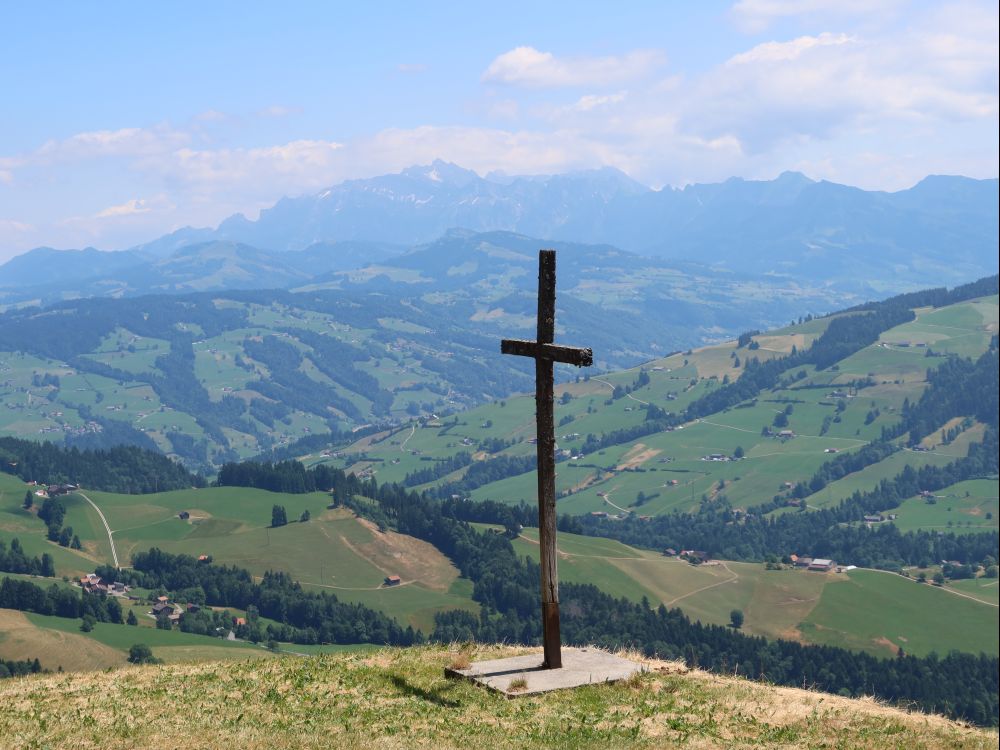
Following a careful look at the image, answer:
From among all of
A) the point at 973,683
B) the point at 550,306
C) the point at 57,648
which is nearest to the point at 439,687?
the point at 550,306

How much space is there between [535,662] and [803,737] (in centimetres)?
955

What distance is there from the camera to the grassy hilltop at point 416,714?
82.7 feet

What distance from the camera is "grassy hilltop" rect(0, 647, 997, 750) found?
25.2m

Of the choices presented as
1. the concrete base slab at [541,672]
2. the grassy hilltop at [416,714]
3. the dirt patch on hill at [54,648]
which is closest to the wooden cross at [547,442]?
the concrete base slab at [541,672]

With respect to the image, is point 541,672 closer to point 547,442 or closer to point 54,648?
point 547,442

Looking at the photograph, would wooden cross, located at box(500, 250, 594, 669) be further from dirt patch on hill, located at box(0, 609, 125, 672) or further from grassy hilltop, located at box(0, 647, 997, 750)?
dirt patch on hill, located at box(0, 609, 125, 672)

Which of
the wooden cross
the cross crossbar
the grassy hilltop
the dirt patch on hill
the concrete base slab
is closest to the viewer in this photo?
the grassy hilltop

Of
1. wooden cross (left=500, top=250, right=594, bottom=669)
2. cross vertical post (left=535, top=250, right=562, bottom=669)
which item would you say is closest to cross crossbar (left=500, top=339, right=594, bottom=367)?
wooden cross (left=500, top=250, right=594, bottom=669)

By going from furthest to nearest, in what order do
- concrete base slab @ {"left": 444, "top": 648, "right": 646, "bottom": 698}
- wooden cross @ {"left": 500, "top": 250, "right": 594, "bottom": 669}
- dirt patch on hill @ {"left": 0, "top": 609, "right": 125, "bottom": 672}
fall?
1. dirt patch on hill @ {"left": 0, "top": 609, "right": 125, "bottom": 672}
2. wooden cross @ {"left": 500, "top": 250, "right": 594, "bottom": 669}
3. concrete base slab @ {"left": 444, "top": 648, "right": 646, "bottom": 698}

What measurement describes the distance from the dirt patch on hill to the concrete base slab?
5036 inches

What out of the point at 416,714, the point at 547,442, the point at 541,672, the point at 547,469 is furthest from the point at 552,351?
the point at 416,714

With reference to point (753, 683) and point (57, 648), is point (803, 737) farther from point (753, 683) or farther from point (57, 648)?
point (57, 648)

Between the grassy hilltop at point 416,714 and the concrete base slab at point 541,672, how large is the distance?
1.65 feet

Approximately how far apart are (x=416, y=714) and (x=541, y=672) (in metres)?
5.62
